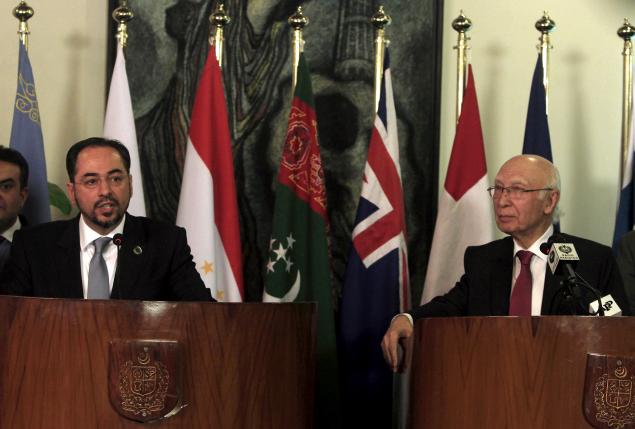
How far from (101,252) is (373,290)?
156 cm

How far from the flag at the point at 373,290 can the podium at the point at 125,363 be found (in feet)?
6.50

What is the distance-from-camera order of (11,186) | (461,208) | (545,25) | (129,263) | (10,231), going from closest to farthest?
(129,263)
(11,186)
(10,231)
(461,208)
(545,25)

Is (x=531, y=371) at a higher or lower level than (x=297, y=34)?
lower

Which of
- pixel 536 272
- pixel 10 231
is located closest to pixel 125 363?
pixel 536 272

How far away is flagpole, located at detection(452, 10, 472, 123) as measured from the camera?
538 cm

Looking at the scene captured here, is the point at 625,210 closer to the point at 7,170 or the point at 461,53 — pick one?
the point at 461,53

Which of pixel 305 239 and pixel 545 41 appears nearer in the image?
pixel 305 239

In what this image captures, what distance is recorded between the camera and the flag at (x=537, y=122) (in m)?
5.30

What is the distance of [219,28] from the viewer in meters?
5.43

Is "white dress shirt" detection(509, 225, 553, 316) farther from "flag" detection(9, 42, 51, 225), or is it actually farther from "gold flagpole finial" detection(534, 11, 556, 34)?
"flag" detection(9, 42, 51, 225)

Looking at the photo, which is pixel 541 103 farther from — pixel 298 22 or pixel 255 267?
pixel 255 267

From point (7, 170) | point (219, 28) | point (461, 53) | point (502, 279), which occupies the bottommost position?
point (502, 279)

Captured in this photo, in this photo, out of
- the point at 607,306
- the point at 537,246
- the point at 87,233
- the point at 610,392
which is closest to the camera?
the point at 610,392

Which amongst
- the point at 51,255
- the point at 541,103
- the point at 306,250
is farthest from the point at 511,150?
the point at 51,255
